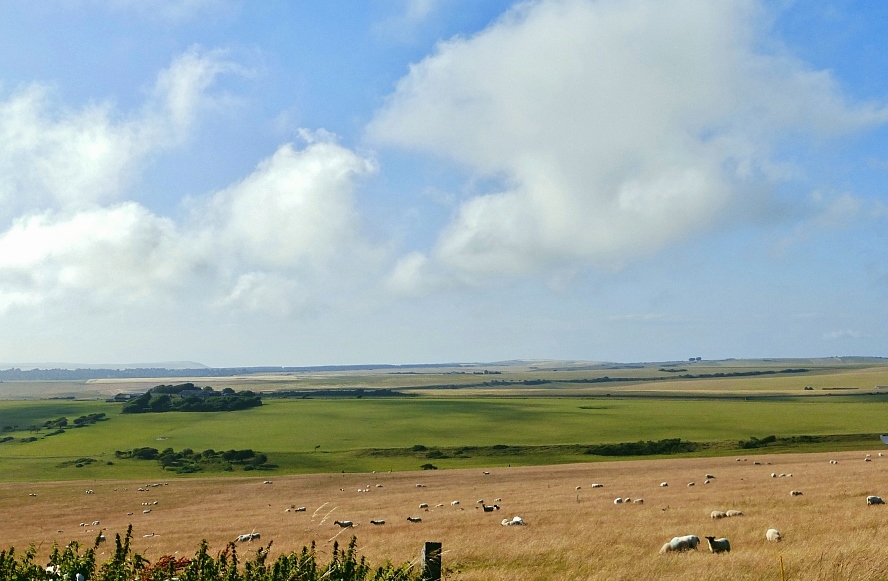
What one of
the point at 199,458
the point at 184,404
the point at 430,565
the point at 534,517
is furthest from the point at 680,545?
the point at 184,404

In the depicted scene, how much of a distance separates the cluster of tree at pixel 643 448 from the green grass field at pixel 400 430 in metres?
3.63

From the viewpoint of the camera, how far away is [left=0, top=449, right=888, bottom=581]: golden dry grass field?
16.5m

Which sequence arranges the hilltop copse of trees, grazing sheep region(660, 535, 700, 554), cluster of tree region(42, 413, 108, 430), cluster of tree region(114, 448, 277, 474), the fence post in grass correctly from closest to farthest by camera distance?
the fence post in grass, grazing sheep region(660, 535, 700, 554), cluster of tree region(114, 448, 277, 474), cluster of tree region(42, 413, 108, 430), the hilltop copse of trees

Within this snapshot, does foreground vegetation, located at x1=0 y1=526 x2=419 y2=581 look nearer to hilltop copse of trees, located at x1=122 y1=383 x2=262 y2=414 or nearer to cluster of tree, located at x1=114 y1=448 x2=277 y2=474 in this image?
cluster of tree, located at x1=114 y1=448 x2=277 y2=474

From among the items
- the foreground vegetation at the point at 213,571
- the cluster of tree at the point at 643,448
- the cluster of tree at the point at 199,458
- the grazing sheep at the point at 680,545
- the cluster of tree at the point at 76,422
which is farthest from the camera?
the cluster of tree at the point at 76,422

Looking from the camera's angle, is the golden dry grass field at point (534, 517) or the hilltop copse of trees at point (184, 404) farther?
the hilltop copse of trees at point (184, 404)

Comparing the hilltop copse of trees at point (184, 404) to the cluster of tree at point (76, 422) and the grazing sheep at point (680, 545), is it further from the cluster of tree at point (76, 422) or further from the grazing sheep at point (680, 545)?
the grazing sheep at point (680, 545)

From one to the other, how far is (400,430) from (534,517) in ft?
315

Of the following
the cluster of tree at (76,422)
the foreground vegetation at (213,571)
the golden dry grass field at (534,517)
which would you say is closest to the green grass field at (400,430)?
the cluster of tree at (76,422)

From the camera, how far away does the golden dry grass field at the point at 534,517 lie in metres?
16.5

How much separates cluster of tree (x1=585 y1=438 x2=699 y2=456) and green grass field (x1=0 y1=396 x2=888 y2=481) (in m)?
3.63

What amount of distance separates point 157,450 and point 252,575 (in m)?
103

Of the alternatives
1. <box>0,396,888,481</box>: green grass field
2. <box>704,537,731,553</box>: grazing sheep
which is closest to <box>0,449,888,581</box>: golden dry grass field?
<box>704,537,731,553</box>: grazing sheep

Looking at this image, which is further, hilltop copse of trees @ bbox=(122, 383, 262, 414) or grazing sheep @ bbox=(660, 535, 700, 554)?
hilltop copse of trees @ bbox=(122, 383, 262, 414)
